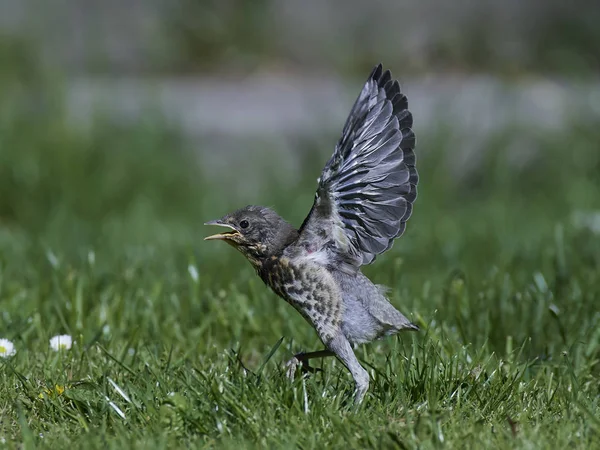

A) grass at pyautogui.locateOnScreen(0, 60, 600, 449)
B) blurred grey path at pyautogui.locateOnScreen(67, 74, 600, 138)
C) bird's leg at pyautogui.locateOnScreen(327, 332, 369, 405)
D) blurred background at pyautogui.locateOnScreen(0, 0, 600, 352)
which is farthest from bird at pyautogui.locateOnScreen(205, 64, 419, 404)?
blurred grey path at pyautogui.locateOnScreen(67, 74, 600, 138)

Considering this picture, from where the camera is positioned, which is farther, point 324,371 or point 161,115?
point 161,115

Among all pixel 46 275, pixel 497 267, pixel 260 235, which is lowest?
pixel 46 275

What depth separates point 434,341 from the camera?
394 cm

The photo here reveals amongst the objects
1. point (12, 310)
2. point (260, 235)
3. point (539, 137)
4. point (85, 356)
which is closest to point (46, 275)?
point (12, 310)

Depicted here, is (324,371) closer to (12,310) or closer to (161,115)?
(12,310)

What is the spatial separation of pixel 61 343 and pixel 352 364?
129 cm

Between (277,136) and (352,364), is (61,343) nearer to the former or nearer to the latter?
(352,364)

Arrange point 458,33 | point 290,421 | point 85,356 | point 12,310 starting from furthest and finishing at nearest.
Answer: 1. point 458,33
2. point 12,310
3. point 85,356
4. point 290,421

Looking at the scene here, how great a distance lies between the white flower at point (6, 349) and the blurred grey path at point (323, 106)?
12.0ft

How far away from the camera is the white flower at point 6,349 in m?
3.97


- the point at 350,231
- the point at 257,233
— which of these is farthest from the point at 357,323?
the point at 257,233

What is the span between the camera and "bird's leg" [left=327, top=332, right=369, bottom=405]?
11.1 feet

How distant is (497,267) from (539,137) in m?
2.51

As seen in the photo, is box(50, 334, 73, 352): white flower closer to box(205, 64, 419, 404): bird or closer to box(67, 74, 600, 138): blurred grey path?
box(205, 64, 419, 404): bird
